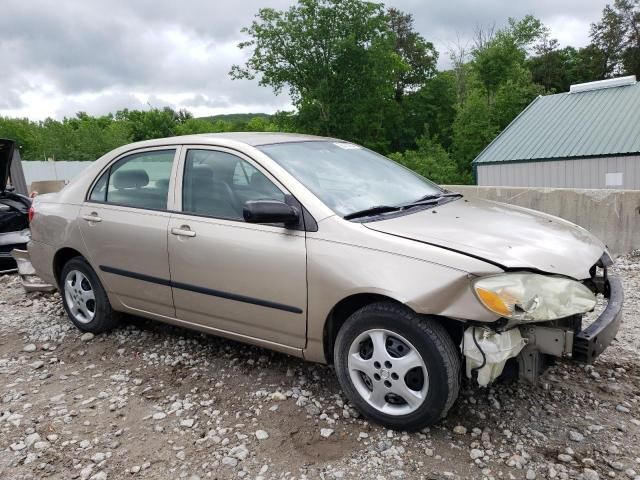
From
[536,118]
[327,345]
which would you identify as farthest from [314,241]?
[536,118]

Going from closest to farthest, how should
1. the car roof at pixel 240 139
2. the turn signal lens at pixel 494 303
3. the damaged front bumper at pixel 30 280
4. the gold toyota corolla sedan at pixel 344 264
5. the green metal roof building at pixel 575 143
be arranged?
1. the turn signal lens at pixel 494 303
2. the gold toyota corolla sedan at pixel 344 264
3. the car roof at pixel 240 139
4. the damaged front bumper at pixel 30 280
5. the green metal roof building at pixel 575 143

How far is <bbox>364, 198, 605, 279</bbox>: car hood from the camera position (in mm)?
2635

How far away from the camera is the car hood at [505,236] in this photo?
263 centimetres

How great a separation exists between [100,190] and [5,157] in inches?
132

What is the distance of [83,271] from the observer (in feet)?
14.3

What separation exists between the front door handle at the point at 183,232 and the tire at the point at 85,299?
1109 mm

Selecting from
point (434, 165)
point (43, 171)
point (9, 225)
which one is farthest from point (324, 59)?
point (9, 225)

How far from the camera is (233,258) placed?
3270 mm

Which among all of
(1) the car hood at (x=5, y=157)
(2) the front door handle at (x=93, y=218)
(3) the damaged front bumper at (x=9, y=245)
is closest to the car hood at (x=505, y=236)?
(2) the front door handle at (x=93, y=218)

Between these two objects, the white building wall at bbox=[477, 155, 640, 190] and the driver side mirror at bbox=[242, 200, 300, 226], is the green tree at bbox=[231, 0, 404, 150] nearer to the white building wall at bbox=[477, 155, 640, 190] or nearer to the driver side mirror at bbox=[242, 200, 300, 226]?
the white building wall at bbox=[477, 155, 640, 190]

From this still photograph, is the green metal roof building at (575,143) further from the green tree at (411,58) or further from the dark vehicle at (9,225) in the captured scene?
the green tree at (411,58)

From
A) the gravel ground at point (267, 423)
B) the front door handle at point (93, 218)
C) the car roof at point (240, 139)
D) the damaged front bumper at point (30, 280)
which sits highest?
the car roof at point (240, 139)

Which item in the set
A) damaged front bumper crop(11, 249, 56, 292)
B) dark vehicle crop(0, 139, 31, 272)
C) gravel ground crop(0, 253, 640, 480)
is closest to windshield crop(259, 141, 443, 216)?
gravel ground crop(0, 253, 640, 480)

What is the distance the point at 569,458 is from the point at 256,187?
90.8 inches
